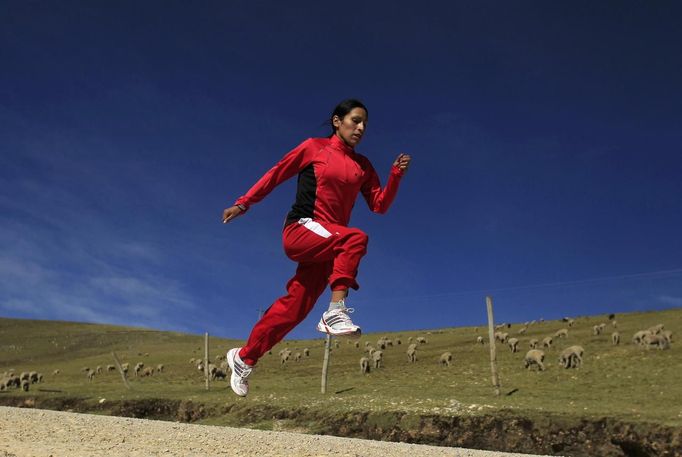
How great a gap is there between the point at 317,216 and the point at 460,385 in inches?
951

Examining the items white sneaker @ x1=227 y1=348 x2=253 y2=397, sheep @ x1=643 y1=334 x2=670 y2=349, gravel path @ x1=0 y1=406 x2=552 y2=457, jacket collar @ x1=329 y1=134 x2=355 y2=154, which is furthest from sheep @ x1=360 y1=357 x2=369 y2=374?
jacket collar @ x1=329 y1=134 x2=355 y2=154

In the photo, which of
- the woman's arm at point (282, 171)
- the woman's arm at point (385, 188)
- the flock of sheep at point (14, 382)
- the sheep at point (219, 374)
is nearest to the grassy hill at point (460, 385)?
the sheep at point (219, 374)

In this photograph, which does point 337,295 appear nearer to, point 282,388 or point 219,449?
point 219,449

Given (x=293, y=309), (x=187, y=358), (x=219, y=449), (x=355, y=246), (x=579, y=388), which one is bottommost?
(x=219, y=449)

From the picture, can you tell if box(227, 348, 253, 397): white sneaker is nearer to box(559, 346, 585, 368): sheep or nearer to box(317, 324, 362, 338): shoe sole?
box(317, 324, 362, 338): shoe sole

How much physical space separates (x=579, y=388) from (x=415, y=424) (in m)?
9.53

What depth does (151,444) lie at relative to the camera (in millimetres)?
7355

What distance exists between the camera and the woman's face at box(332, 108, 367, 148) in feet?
13.5

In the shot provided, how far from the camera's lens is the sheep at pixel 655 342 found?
3332 centimetres

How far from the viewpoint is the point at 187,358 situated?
6412 cm

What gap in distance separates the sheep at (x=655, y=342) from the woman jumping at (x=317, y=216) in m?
33.9

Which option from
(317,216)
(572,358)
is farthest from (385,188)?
(572,358)

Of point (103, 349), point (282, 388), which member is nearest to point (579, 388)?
point (282, 388)

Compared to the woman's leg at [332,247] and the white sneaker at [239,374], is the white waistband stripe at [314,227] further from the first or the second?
the white sneaker at [239,374]
